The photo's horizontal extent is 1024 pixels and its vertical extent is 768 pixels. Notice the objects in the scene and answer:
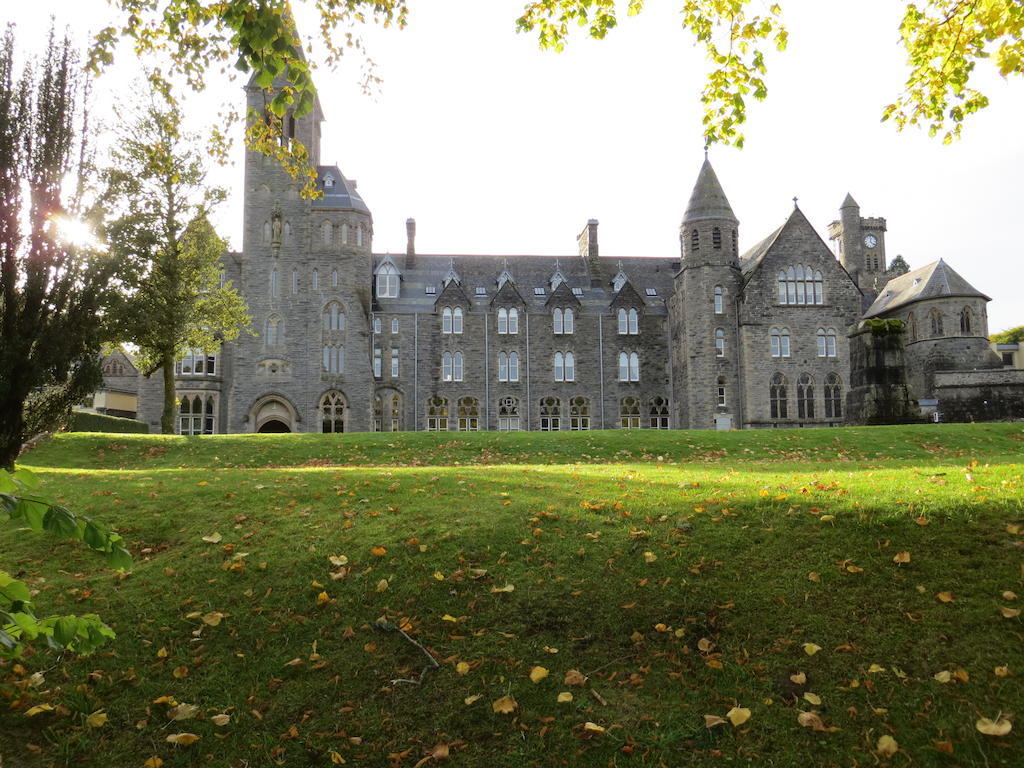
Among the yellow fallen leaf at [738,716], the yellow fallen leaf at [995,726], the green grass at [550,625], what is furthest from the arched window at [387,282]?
the yellow fallen leaf at [995,726]

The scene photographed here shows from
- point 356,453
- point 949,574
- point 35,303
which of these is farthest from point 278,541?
point 356,453

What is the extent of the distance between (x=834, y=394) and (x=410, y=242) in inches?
1277

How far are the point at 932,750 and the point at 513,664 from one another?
9.93ft

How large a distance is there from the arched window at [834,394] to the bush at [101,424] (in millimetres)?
40469

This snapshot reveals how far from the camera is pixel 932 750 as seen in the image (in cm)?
490

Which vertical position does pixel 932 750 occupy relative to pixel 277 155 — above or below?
below

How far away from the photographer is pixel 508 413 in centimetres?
5184

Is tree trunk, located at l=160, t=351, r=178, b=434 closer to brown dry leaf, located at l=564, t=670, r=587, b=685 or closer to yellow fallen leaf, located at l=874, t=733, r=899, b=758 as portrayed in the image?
brown dry leaf, located at l=564, t=670, r=587, b=685

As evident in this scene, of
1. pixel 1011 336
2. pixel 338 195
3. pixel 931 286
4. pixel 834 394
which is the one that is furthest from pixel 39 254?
pixel 1011 336

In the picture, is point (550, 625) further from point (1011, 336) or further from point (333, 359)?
point (1011, 336)

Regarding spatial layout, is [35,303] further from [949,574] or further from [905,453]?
[905,453]

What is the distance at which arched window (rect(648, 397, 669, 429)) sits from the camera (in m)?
52.7

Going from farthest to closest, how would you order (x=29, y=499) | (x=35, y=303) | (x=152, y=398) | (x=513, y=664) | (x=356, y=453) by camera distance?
1. (x=152, y=398)
2. (x=356, y=453)
3. (x=35, y=303)
4. (x=513, y=664)
5. (x=29, y=499)

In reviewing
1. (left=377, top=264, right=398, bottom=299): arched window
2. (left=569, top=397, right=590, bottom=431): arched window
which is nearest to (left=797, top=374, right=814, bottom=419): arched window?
(left=569, top=397, right=590, bottom=431): arched window
